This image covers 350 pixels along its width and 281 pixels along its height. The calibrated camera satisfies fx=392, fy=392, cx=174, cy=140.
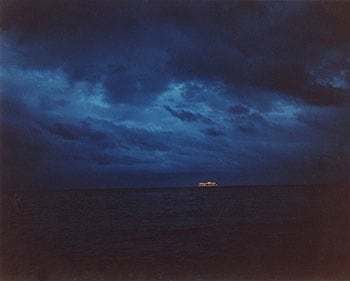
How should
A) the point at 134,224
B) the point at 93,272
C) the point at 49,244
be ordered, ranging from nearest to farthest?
the point at 93,272 → the point at 49,244 → the point at 134,224

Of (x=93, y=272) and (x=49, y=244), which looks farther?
(x=49, y=244)

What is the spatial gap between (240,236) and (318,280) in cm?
1574

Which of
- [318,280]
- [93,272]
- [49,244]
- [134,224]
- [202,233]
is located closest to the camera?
[318,280]

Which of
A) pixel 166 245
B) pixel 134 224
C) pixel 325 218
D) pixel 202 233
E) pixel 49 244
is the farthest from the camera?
pixel 134 224

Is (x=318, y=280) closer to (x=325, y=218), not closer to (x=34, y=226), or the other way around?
(x=325, y=218)

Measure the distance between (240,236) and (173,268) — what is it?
474 inches

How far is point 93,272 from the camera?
21641 millimetres

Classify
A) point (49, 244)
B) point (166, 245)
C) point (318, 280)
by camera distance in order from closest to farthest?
point (318, 280)
point (166, 245)
point (49, 244)

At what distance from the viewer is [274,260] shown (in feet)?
72.8

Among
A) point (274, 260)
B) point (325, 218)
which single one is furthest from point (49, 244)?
point (325, 218)

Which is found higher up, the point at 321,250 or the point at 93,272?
the point at 321,250

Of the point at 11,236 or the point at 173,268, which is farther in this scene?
the point at 11,236

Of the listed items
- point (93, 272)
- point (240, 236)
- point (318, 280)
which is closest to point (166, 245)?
point (240, 236)

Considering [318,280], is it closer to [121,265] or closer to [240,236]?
[121,265]
